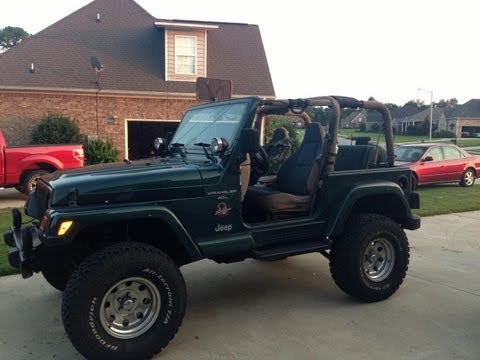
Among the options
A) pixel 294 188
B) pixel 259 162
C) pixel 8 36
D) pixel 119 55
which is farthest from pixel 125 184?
pixel 8 36

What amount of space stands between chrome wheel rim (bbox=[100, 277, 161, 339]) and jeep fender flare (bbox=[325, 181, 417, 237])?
6.11 feet

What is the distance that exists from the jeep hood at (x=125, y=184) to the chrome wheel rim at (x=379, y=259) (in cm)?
202

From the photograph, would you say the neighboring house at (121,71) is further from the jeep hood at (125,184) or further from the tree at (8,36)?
the tree at (8,36)

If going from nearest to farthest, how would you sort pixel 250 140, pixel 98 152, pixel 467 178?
pixel 250 140
pixel 467 178
pixel 98 152

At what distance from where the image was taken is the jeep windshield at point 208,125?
4324mm

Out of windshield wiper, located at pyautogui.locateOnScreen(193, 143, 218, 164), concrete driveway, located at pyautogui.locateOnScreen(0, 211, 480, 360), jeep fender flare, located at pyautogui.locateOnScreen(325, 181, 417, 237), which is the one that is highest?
windshield wiper, located at pyautogui.locateOnScreen(193, 143, 218, 164)

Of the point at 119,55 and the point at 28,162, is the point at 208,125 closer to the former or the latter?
the point at 28,162

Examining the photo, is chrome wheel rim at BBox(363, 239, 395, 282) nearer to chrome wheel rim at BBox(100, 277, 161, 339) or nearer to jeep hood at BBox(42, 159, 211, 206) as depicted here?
jeep hood at BBox(42, 159, 211, 206)

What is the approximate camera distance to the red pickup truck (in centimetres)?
1046

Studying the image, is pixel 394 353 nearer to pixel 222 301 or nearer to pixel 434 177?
pixel 222 301

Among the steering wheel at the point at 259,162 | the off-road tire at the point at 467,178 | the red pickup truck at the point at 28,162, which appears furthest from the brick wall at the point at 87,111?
the steering wheel at the point at 259,162

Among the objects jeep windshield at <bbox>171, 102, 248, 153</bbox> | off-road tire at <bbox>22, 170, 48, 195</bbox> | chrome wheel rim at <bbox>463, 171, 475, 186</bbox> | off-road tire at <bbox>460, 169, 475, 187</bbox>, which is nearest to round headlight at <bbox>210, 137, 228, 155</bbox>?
jeep windshield at <bbox>171, 102, 248, 153</bbox>

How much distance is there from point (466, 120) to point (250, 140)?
2686 inches

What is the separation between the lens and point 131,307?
3.53 metres
